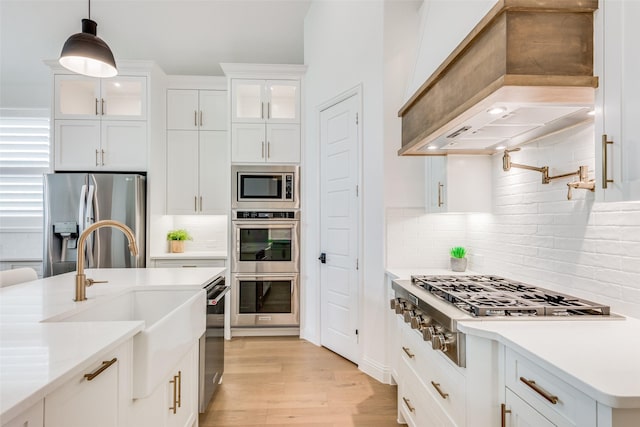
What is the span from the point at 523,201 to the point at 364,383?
1.78 metres

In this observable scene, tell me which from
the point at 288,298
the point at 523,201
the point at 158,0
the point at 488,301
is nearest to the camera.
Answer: the point at 488,301

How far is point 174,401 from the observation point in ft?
5.50

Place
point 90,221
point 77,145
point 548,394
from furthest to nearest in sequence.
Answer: point 77,145 → point 90,221 → point 548,394

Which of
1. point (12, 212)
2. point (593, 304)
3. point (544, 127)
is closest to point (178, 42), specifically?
point (12, 212)

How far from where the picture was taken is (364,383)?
271cm

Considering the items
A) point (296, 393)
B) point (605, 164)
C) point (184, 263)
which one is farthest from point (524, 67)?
point (184, 263)

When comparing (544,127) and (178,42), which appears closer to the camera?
(544,127)

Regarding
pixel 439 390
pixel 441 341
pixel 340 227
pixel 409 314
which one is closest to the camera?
pixel 441 341

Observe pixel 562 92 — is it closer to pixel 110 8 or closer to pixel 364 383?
pixel 364 383

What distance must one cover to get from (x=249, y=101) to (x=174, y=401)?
325cm

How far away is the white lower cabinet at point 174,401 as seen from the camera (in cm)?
135

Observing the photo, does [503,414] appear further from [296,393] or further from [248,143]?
[248,143]

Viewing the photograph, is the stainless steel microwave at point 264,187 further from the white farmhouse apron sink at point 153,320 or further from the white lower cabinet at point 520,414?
the white lower cabinet at point 520,414

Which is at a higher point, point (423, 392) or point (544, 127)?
point (544, 127)
